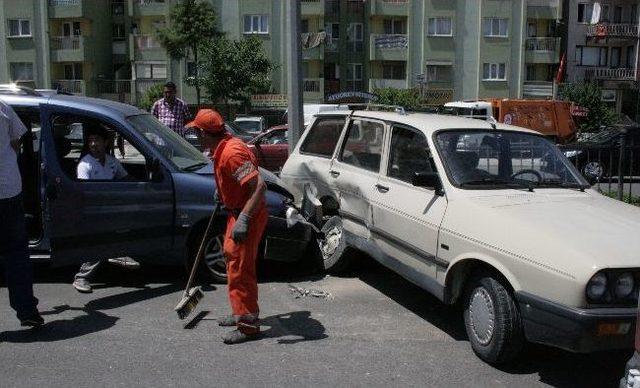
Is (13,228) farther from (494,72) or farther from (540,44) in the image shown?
(540,44)

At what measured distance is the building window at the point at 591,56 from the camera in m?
51.3

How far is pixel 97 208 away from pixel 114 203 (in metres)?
0.16

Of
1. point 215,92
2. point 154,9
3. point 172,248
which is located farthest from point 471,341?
point 154,9

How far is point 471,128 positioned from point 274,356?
2570 mm

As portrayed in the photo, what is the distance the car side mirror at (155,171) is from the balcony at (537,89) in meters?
47.5

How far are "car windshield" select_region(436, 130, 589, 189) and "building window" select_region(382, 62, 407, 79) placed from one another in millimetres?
45048

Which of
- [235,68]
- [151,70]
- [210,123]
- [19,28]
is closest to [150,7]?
[151,70]

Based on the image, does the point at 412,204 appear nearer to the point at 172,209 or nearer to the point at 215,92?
the point at 172,209

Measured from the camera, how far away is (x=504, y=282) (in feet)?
14.2

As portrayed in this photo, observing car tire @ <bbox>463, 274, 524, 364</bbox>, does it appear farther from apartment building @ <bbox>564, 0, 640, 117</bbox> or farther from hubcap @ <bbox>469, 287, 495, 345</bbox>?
apartment building @ <bbox>564, 0, 640, 117</bbox>

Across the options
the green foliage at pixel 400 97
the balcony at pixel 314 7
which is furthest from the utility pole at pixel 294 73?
the balcony at pixel 314 7

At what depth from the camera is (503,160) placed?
17.7ft

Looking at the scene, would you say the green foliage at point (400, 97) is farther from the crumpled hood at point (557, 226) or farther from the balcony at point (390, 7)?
the crumpled hood at point (557, 226)

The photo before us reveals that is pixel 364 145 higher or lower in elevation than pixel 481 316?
higher
